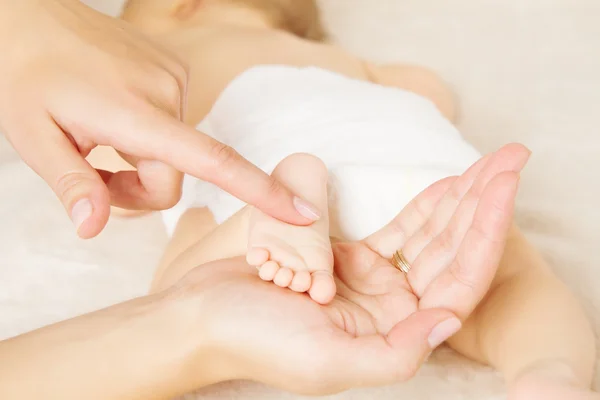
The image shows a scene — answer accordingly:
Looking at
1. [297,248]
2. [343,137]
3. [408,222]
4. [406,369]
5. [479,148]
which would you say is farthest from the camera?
[479,148]

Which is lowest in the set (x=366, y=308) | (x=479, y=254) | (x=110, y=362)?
(x=110, y=362)

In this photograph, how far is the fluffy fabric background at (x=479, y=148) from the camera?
96cm

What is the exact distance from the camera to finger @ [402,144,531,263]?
27.5 inches

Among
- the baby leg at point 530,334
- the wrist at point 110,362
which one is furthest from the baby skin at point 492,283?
the wrist at point 110,362

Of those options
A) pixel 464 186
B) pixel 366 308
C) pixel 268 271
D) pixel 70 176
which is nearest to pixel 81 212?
pixel 70 176

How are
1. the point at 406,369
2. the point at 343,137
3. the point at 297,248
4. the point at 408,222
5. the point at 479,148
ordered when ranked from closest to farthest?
the point at 406,369
the point at 297,248
the point at 408,222
the point at 343,137
the point at 479,148

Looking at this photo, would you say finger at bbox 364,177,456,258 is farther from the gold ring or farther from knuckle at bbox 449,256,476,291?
knuckle at bbox 449,256,476,291

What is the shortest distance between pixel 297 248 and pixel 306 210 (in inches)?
1.9

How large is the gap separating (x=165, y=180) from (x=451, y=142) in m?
0.44

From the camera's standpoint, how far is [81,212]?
0.65m

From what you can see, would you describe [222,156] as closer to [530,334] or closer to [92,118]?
[92,118]

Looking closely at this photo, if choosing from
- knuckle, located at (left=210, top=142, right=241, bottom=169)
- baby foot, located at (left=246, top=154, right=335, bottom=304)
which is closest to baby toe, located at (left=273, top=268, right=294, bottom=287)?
baby foot, located at (left=246, top=154, right=335, bottom=304)

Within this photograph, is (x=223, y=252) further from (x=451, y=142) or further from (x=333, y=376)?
(x=451, y=142)

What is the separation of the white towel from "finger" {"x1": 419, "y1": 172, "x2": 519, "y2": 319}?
0.21 metres
